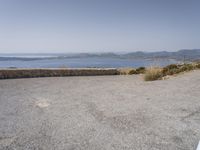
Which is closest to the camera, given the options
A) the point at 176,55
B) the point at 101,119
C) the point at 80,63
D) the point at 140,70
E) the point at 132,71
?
the point at 101,119

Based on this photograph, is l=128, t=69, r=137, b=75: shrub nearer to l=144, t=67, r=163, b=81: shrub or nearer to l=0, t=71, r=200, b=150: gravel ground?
l=144, t=67, r=163, b=81: shrub

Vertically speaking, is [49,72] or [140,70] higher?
[49,72]

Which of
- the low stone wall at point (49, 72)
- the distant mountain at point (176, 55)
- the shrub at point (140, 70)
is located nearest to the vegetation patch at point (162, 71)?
the shrub at point (140, 70)

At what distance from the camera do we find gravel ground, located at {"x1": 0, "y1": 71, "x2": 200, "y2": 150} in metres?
3.29

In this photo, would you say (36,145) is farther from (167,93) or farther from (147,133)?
(167,93)

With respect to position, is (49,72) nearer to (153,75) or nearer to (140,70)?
(153,75)

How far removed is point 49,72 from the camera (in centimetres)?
1094

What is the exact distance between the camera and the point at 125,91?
23.4 ft

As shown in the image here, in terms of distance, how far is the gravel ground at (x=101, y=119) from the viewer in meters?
3.29

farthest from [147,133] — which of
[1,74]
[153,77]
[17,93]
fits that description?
[1,74]

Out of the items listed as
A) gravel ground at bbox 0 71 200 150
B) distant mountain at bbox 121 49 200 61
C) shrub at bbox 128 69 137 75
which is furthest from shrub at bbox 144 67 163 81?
distant mountain at bbox 121 49 200 61

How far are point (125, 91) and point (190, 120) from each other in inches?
122

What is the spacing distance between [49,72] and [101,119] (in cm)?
706

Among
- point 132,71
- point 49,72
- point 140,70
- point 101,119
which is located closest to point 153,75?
point 132,71
